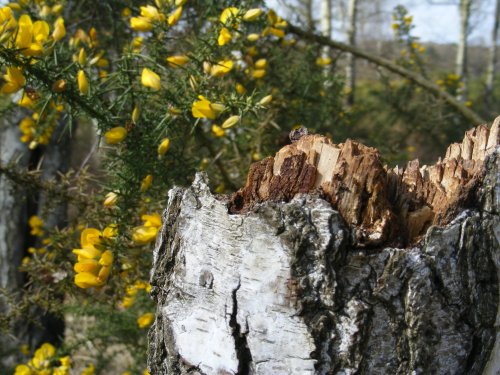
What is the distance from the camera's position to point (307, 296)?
80cm

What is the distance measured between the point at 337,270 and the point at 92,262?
719 millimetres

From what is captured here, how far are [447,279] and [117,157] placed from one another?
3.48 ft

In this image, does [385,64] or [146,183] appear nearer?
[146,183]

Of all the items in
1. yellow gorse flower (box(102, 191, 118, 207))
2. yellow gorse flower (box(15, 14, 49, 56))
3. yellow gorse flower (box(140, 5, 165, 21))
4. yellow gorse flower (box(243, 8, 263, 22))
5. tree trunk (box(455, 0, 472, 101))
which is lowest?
yellow gorse flower (box(102, 191, 118, 207))

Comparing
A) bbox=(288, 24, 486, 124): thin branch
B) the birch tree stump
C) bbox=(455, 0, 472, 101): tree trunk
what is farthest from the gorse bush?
bbox=(455, 0, 472, 101): tree trunk

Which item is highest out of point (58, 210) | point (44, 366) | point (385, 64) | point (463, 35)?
point (463, 35)

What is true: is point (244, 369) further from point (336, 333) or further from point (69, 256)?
point (69, 256)

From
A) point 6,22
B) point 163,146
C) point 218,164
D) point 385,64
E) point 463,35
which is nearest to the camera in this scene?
point 6,22

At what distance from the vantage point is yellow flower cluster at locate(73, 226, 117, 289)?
128 cm

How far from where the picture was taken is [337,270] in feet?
2.63

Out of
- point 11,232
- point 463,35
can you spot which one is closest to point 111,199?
point 11,232

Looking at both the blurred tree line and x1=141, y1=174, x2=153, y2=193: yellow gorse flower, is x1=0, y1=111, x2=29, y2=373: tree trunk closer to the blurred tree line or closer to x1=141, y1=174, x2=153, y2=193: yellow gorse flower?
the blurred tree line

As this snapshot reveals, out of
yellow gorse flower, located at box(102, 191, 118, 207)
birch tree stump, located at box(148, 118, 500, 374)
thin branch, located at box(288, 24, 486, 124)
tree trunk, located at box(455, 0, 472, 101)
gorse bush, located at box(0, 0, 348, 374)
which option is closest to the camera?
birch tree stump, located at box(148, 118, 500, 374)

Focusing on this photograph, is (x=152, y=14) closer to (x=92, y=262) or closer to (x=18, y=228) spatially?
(x=92, y=262)
